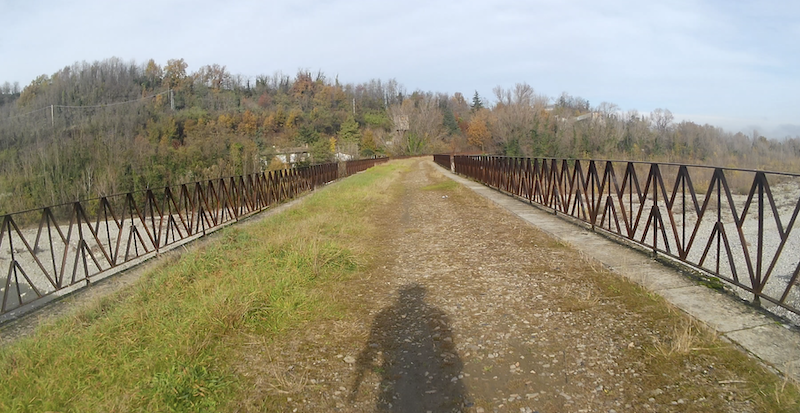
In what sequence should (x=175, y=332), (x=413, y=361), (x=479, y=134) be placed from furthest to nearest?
1. (x=479, y=134)
2. (x=175, y=332)
3. (x=413, y=361)

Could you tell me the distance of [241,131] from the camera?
88875 mm

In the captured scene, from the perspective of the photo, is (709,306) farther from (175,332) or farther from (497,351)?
(175,332)

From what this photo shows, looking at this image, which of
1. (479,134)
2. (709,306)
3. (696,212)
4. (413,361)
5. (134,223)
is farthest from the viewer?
(479,134)

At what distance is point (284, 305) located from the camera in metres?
4.43

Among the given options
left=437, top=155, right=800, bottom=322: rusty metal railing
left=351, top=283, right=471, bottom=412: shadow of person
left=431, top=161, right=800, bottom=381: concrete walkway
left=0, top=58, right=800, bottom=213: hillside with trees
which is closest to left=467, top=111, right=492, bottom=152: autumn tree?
left=0, top=58, right=800, bottom=213: hillside with trees

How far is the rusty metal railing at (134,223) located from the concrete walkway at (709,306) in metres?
6.55

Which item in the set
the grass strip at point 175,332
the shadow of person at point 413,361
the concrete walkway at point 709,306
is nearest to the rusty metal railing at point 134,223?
the grass strip at point 175,332

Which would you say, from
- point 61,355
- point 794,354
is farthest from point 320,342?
point 794,354

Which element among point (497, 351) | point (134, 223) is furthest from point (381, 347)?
point (134, 223)

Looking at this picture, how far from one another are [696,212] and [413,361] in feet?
22.1

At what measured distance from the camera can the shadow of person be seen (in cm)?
295

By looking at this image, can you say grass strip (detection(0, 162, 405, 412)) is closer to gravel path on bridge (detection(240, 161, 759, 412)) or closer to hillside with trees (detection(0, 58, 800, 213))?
gravel path on bridge (detection(240, 161, 759, 412))

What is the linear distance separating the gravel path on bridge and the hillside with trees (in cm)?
2767

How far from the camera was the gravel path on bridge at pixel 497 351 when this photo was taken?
9.53 ft
